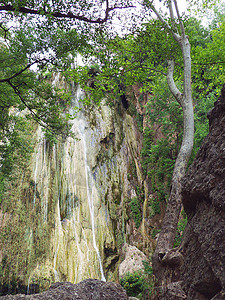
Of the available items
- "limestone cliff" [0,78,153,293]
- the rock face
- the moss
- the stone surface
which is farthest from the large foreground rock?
the moss

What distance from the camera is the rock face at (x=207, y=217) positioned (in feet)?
5.24

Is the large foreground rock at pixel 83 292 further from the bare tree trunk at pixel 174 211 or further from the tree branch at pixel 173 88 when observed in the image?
the tree branch at pixel 173 88

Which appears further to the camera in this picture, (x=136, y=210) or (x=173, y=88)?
(x=136, y=210)

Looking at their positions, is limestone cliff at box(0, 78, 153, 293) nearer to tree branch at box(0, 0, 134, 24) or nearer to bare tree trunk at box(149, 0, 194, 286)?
tree branch at box(0, 0, 134, 24)

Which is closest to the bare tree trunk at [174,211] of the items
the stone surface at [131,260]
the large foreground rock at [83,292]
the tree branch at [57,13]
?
the large foreground rock at [83,292]

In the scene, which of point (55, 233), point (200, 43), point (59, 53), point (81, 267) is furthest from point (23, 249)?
point (200, 43)

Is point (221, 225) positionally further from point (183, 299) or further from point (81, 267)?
point (81, 267)

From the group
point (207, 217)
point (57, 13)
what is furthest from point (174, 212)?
point (57, 13)

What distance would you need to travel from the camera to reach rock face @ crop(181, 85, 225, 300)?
1.60 meters

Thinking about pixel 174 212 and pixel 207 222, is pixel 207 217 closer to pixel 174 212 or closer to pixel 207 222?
pixel 207 222

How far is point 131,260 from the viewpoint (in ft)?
31.6

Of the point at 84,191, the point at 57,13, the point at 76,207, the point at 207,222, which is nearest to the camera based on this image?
the point at 207,222

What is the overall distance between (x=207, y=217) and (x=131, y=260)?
8894mm

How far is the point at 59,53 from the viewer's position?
5.67 m
